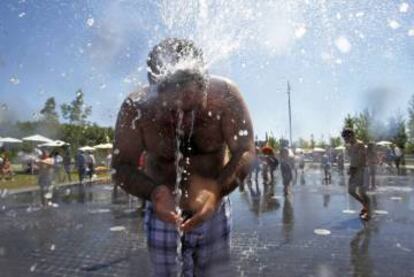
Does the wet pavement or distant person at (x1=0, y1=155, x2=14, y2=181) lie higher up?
distant person at (x1=0, y1=155, x2=14, y2=181)

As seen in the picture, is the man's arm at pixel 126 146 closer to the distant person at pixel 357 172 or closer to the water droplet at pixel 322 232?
the water droplet at pixel 322 232

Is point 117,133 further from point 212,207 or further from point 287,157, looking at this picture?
point 287,157

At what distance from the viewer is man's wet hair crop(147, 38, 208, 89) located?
6.48 feet

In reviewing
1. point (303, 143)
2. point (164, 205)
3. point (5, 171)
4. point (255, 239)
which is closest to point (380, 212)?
point (255, 239)

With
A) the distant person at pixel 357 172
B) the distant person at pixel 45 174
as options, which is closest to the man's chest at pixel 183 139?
the distant person at pixel 357 172

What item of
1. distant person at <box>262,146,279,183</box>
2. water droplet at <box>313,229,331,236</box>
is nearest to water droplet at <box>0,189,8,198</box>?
distant person at <box>262,146,279,183</box>

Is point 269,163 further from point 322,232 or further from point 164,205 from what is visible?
point 164,205

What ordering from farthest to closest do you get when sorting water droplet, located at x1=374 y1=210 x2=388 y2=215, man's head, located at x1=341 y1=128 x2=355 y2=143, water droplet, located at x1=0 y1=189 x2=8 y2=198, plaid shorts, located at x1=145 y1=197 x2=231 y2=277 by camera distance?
water droplet, located at x1=0 y1=189 x2=8 y2=198
water droplet, located at x1=374 y1=210 x2=388 y2=215
man's head, located at x1=341 y1=128 x2=355 y2=143
plaid shorts, located at x1=145 y1=197 x2=231 y2=277

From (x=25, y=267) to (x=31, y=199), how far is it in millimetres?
8207

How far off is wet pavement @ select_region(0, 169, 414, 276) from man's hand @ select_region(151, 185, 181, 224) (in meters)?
2.00

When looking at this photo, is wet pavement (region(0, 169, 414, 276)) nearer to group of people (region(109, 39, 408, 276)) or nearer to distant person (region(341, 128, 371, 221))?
distant person (region(341, 128, 371, 221))

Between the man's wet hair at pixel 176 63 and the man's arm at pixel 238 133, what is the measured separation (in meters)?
0.19

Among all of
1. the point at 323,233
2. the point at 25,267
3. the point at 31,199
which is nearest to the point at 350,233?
the point at 323,233

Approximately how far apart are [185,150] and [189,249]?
54cm
